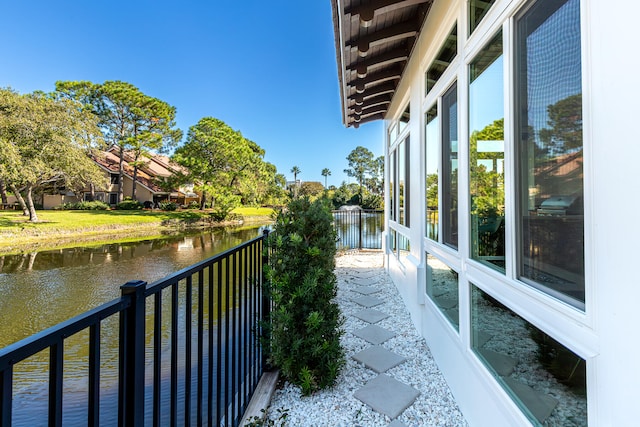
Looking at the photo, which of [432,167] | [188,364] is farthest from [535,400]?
[432,167]

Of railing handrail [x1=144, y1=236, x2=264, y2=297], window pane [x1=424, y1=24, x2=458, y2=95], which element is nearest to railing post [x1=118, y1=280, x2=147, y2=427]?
railing handrail [x1=144, y1=236, x2=264, y2=297]

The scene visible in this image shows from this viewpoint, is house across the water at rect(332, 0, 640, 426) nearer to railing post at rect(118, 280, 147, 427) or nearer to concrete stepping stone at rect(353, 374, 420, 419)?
concrete stepping stone at rect(353, 374, 420, 419)

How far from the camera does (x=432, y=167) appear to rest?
115 inches

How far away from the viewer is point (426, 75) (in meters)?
3.06

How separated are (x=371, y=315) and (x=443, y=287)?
1346 millimetres

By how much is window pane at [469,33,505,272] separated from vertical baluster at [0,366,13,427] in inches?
73.9

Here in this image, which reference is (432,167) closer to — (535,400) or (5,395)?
(535,400)

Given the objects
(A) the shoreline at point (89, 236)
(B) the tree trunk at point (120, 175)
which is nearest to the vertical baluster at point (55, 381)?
(A) the shoreline at point (89, 236)

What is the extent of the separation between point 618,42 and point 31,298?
340 inches

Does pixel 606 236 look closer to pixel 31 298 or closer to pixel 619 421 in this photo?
pixel 619 421

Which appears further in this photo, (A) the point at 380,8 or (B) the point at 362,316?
(B) the point at 362,316

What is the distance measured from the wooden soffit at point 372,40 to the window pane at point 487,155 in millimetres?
1265

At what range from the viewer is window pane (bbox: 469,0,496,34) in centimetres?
174

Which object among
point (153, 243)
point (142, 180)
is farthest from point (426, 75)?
point (142, 180)
